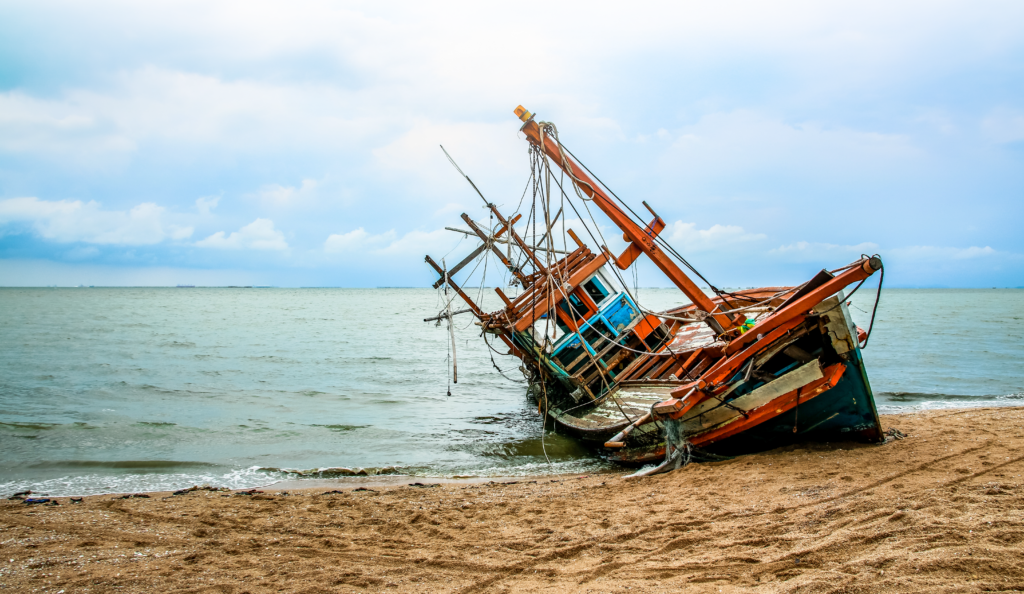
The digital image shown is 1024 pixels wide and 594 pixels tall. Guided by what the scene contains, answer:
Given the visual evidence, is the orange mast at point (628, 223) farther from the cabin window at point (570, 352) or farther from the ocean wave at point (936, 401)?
the ocean wave at point (936, 401)

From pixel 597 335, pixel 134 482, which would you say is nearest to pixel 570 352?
pixel 597 335

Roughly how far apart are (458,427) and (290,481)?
498 centimetres

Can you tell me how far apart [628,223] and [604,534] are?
19.5 ft

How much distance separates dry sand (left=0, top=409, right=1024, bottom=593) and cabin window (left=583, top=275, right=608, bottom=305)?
17.4 feet

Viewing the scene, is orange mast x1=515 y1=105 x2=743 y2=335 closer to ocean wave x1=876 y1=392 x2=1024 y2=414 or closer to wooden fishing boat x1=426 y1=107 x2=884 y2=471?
A: wooden fishing boat x1=426 y1=107 x2=884 y2=471

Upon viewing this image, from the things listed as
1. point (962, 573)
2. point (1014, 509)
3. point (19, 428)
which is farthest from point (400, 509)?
point (19, 428)

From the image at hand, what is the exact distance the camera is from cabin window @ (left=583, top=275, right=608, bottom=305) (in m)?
12.6

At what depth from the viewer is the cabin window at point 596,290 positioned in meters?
12.6

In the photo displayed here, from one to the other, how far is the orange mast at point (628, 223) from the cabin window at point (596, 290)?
7.42ft

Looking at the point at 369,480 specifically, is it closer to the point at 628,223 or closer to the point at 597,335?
the point at 597,335

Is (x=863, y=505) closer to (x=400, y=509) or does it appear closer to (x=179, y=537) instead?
(x=400, y=509)

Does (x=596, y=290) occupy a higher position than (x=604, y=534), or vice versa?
(x=596, y=290)

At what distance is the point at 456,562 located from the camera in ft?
17.2

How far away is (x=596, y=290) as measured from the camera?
12.7 meters
